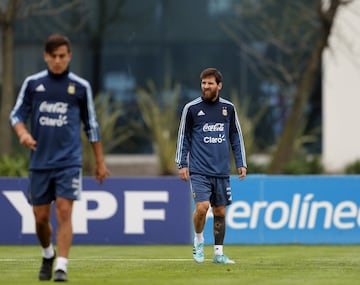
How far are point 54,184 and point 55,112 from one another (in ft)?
2.11

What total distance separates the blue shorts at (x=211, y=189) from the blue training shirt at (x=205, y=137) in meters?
0.07

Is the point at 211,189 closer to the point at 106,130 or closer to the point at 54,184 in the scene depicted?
the point at 54,184

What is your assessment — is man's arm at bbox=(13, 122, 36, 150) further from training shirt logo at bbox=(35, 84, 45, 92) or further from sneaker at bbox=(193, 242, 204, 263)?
sneaker at bbox=(193, 242, 204, 263)

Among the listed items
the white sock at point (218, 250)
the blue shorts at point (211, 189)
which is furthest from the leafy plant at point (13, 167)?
the white sock at point (218, 250)

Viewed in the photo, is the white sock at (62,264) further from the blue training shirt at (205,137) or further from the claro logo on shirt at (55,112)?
the blue training shirt at (205,137)

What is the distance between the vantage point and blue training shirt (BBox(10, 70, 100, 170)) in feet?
34.2

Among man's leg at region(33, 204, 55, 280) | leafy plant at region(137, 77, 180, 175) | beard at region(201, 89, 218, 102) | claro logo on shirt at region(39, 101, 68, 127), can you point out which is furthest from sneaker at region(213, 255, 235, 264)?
leafy plant at region(137, 77, 180, 175)

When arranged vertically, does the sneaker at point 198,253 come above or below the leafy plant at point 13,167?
above

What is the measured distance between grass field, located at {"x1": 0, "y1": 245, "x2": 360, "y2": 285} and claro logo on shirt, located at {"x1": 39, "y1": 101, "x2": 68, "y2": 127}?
4.57ft

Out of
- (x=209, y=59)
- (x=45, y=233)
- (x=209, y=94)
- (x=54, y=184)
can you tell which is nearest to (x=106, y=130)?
(x=209, y=59)

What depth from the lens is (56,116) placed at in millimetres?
10438

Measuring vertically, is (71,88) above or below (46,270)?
above

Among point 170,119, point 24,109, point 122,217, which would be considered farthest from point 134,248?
point 170,119

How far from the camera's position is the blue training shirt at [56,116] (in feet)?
34.2
